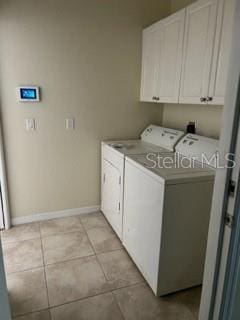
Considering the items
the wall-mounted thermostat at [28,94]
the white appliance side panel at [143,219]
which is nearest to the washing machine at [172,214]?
the white appliance side panel at [143,219]

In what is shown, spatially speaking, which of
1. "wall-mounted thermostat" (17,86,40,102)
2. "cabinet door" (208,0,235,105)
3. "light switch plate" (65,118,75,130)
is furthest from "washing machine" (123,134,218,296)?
"wall-mounted thermostat" (17,86,40,102)

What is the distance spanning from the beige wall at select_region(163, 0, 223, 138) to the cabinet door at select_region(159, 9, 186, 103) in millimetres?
337

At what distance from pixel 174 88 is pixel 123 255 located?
65.0 inches

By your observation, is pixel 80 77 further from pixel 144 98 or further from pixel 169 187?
pixel 169 187

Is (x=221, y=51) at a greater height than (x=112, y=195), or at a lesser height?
greater

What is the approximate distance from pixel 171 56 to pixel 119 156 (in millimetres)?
1055

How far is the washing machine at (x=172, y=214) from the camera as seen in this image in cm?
159

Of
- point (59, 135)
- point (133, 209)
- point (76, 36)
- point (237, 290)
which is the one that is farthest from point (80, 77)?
point (237, 290)

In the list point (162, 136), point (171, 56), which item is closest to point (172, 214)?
point (162, 136)

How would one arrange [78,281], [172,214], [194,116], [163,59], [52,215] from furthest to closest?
[52,215]
[194,116]
[163,59]
[78,281]
[172,214]

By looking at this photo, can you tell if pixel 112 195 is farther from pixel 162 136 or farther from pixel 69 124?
pixel 69 124

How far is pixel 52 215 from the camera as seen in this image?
289 cm

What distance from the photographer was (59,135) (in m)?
2.70

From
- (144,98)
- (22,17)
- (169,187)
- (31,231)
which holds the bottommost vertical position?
(31,231)
